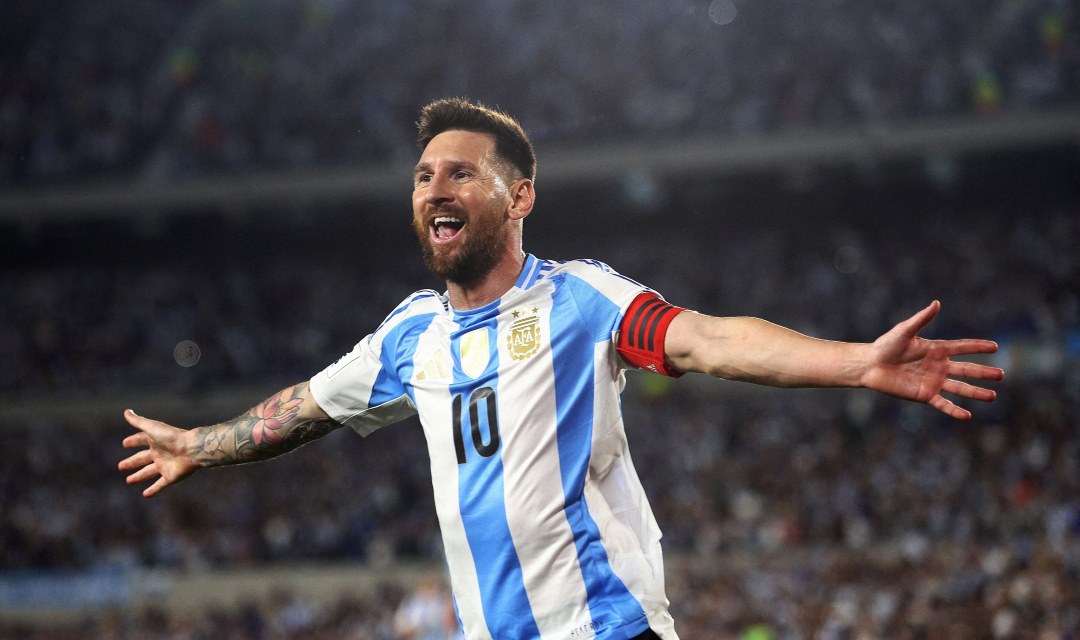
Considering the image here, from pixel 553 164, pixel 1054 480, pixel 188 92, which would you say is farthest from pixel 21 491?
pixel 1054 480

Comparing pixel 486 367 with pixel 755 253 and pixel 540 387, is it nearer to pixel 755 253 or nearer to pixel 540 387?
pixel 540 387

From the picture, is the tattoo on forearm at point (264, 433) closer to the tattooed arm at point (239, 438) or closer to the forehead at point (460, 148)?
the tattooed arm at point (239, 438)

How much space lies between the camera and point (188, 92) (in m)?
25.1

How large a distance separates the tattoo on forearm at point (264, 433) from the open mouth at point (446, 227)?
2.71ft

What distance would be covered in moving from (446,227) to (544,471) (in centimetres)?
81

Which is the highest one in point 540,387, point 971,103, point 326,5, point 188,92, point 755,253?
point 326,5

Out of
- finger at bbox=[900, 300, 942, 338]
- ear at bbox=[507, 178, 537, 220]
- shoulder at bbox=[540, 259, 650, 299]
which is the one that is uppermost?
ear at bbox=[507, 178, 537, 220]

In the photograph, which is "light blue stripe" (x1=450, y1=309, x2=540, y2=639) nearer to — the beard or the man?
the man

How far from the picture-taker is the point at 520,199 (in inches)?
144

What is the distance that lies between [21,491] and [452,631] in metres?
12.8

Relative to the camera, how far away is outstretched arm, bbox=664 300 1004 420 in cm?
275

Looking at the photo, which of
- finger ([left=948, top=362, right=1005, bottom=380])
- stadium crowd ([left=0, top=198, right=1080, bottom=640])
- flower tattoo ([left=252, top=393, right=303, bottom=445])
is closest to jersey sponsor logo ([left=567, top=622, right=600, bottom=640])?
finger ([left=948, top=362, right=1005, bottom=380])

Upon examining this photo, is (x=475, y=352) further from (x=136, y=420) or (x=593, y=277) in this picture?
(x=136, y=420)

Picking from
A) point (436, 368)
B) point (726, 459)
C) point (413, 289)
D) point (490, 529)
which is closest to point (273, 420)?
point (436, 368)
